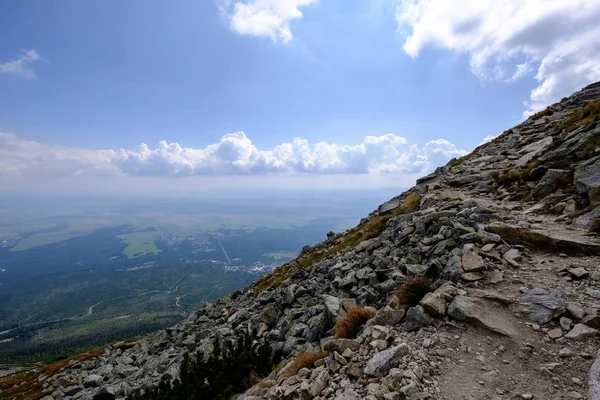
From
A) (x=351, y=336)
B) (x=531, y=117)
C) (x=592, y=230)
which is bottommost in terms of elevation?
(x=351, y=336)

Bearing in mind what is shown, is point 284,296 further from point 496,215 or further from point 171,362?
point 496,215

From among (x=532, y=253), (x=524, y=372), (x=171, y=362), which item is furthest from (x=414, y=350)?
(x=171, y=362)

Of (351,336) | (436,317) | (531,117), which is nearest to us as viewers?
(436,317)

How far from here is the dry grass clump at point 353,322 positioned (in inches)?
346

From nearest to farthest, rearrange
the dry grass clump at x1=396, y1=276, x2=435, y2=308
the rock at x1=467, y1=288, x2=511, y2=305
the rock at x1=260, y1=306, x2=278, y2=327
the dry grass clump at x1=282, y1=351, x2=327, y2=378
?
the rock at x1=467, y1=288, x2=511, y2=305
the dry grass clump at x1=282, y1=351, x2=327, y2=378
the dry grass clump at x1=396, y1=276, x2=435, y2=308
the rock at x1=260, y1=306, x2=278, y2=327

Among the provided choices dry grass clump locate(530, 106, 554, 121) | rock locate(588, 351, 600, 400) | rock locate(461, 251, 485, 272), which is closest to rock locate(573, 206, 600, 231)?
rock locate(461, 251, 485, 272)

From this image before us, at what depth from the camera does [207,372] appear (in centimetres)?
1270

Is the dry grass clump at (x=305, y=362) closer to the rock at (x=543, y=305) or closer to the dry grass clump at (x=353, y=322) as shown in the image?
the dry grass clump at (x=353, y=322)

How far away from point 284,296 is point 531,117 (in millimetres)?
33289

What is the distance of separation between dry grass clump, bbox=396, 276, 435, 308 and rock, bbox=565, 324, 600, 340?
296 centimetres

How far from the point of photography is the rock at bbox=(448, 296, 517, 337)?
6.81 metres

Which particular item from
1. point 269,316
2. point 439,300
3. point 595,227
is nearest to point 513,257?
point 595,227

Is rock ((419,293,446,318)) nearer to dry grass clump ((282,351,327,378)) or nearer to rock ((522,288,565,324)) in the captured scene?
rock ((522,288,565,324))

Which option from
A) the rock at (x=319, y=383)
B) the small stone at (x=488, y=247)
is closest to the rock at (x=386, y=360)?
the rock at (x=319, y=383)
